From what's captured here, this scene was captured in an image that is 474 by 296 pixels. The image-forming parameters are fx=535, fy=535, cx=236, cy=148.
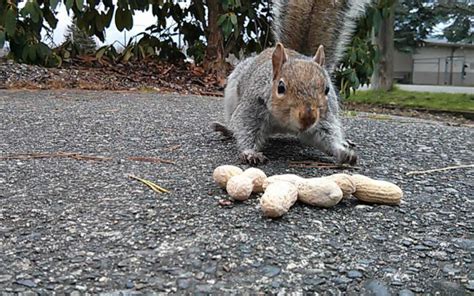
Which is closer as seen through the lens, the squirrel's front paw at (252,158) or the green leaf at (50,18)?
the squirrel's front paw at (252,158)

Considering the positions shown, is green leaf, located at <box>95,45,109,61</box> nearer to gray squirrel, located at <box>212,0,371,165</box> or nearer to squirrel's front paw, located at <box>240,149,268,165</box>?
gray squirrel, located at <box>212,0,371,165</box>

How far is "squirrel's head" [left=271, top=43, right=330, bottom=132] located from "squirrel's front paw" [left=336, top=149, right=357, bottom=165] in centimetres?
10

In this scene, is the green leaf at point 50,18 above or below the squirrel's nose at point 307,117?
above

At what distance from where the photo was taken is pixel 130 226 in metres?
0.85

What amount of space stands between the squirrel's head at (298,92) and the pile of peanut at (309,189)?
0.66ft

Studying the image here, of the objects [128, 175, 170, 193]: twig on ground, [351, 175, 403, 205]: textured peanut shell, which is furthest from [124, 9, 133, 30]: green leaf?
[351, 175, 403, 205]: textured peanut shell

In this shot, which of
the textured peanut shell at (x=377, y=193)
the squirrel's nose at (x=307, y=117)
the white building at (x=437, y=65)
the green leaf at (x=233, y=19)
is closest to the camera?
the textured peanut shell at (x=377, y=193)

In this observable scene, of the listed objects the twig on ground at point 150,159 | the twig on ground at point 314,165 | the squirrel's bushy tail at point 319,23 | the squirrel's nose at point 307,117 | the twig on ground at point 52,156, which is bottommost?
the twig on ground at point 314,165

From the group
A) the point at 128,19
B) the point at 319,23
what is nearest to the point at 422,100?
the point at 128,19

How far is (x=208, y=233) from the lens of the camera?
0.82 meters

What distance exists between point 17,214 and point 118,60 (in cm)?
352

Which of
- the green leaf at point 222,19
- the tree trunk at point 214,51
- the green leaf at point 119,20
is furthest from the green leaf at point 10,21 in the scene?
the tree trunk at point 214,51

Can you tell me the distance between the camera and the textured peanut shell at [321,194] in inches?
36.5

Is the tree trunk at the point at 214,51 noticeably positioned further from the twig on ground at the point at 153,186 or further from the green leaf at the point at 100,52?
the twig on ground at the point at 153,186
